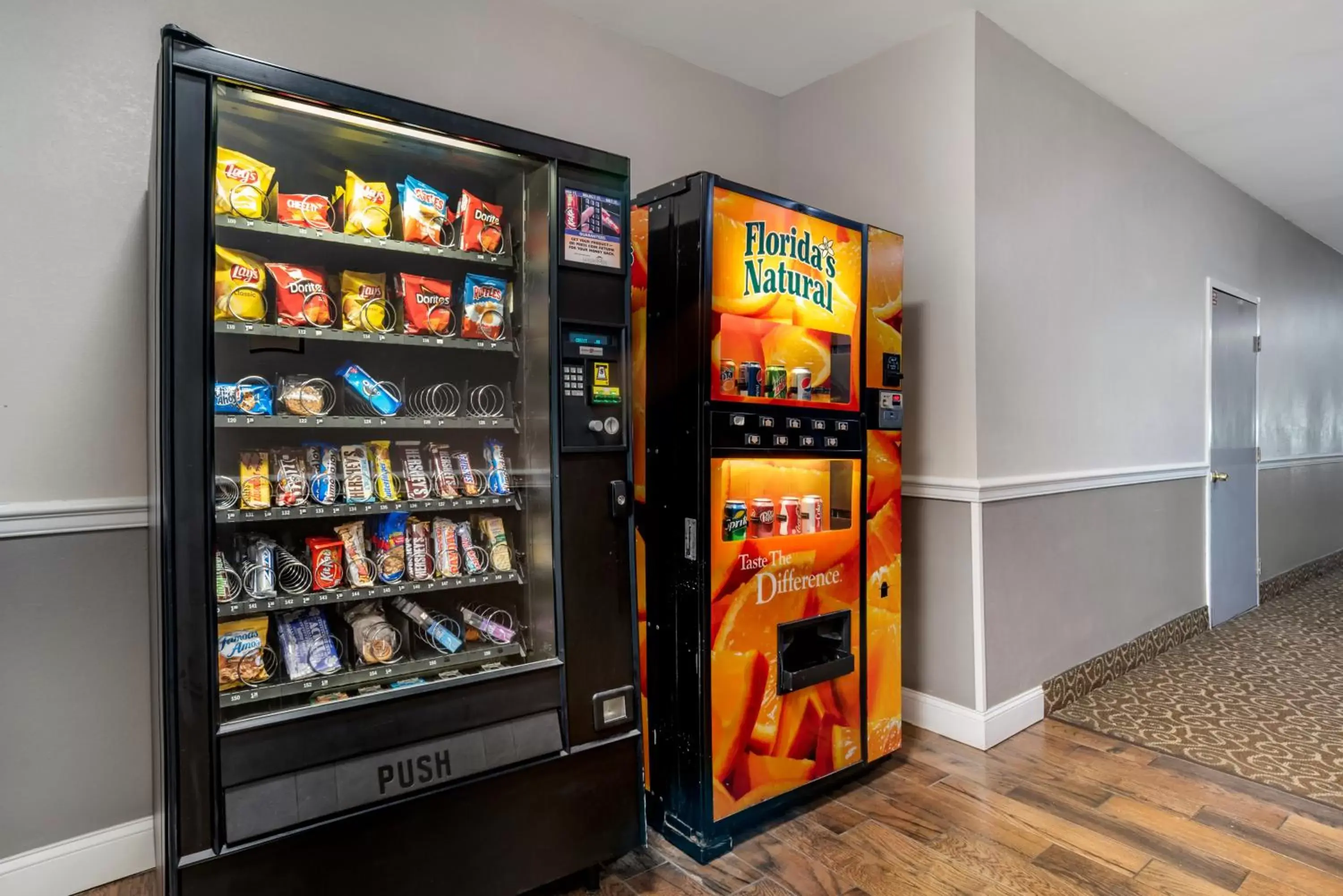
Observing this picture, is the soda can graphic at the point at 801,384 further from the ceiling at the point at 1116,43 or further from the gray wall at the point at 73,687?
the gray wall at the point at 73,687

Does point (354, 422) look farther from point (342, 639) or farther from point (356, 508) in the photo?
point (342, 639)

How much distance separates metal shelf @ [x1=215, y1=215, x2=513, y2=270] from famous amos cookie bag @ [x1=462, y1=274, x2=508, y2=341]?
5 cm

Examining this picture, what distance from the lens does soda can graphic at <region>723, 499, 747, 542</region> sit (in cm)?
209

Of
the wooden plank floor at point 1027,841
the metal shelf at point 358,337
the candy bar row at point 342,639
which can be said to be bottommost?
the wooden plank floor at point 1027,841

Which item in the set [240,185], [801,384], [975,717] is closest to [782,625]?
[801,384]

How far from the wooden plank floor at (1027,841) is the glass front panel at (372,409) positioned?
840 millimetres

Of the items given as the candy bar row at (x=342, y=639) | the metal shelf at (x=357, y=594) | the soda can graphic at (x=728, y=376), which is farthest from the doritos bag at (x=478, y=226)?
the candy bar row at (x=342, y=639)

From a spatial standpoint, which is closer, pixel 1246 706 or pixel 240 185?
pixel 240 185

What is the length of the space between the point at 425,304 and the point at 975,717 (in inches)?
97.0

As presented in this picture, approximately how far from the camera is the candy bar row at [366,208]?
155 centimetres

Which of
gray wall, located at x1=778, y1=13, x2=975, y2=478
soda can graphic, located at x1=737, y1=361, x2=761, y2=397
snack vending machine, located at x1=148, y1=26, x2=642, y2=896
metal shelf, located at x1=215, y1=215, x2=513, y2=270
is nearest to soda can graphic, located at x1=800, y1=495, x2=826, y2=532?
soda can graphic, located at x1=737, y1=361, x2=761, y2=397

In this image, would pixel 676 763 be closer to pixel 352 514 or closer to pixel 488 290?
pixel 352 514

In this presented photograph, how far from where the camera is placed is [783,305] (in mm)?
2232

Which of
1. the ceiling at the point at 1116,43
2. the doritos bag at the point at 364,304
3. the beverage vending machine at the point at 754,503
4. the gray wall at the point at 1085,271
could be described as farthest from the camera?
the gray wall at the point at 1085,271
